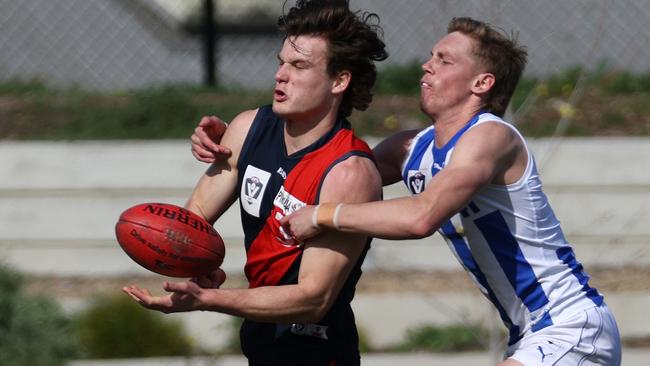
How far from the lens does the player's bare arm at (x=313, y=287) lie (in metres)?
3.78

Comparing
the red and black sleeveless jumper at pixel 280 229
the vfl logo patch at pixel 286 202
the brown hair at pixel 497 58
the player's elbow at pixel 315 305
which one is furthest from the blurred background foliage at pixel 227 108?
the player's elbow at pixel 315 305

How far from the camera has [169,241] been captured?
3.94m

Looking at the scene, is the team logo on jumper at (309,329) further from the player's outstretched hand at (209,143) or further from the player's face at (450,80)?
the player's face at (450,80)

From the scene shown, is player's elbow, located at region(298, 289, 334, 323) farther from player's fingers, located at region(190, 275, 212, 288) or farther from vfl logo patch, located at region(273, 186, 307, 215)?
player's fingers, located at region(190, 275, 212, 288)

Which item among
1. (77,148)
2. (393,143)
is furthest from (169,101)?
(393,143)

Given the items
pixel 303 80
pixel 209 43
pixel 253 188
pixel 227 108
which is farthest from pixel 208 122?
pixel 209 43

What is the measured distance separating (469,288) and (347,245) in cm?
334

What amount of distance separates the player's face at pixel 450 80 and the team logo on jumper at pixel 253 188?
62cm

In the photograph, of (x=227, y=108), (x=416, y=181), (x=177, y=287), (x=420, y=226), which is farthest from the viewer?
(x=227, y=108)

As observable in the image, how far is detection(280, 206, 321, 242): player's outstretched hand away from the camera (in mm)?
3795

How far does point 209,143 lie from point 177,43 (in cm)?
495

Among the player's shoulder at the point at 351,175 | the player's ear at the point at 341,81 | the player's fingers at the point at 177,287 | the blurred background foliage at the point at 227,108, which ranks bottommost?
the blurred background foliage at the point at 227,108

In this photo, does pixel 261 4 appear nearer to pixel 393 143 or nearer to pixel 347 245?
pixel 393 143

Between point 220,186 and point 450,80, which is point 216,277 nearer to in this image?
point 220,186
